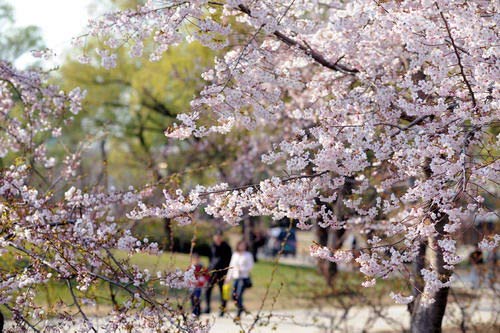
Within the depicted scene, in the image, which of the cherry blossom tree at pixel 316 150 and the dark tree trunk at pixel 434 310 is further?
the dark tree trunk at pixel 434 310

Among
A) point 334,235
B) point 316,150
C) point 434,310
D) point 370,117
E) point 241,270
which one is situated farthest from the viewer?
point 334,235

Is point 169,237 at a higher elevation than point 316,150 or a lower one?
higher

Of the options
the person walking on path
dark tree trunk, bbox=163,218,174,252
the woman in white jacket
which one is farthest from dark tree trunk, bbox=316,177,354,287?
dark tree trunk, bbox=163,218,174,252

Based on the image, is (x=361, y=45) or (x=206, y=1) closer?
(x=206, y=1)

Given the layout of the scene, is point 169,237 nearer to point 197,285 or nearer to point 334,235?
point 334,235

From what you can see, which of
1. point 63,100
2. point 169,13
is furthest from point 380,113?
point 63,100

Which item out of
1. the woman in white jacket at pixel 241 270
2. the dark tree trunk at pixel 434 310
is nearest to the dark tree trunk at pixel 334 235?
the dark tree trunk at pixel 434 310

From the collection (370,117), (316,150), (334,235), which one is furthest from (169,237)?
(316,150)

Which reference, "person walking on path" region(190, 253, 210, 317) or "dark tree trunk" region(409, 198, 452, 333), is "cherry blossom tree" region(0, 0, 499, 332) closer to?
"person walking on path" region(190, 253, 210, 317)

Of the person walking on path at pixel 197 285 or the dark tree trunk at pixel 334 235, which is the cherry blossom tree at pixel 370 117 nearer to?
the person walking on path at pixel 197 285

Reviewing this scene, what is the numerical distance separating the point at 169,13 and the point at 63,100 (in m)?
2.64

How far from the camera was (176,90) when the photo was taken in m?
26.6

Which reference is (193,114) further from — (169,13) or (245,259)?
(245,259)

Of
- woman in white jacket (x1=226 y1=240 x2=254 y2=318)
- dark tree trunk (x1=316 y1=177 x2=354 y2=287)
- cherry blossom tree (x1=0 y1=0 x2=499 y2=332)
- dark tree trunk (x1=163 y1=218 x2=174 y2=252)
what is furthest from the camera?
woman in white jacket (x1=226 y1=240 x2=254 y2=318)
